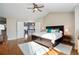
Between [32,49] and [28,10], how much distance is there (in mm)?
704

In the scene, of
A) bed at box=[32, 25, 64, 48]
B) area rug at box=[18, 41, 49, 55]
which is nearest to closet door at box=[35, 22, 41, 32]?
bed at box=[32, 25, 64, 48]

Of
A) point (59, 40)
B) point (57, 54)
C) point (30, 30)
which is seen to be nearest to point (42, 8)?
point (30, 30)

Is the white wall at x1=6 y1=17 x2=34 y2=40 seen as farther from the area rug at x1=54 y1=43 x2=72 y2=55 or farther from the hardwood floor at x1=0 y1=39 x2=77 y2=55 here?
the area rug at x1=54 y1=43 x2=72 y2=55

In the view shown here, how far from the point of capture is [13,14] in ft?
6.90

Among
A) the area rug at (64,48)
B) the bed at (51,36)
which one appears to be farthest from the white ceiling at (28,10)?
the area rug at (64,48)

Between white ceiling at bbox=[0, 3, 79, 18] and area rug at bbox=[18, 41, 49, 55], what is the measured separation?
1.70 ft

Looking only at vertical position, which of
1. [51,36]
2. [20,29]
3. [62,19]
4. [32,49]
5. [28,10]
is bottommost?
[32,49]

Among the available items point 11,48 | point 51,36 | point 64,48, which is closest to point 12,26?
point 11,48

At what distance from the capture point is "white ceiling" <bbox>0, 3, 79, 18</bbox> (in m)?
2.10

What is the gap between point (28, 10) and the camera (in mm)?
2139

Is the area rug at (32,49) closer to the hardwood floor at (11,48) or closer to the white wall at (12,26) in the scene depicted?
the hardwood floor at (11,48)

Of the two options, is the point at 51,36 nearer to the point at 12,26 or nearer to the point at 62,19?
the point at 62,19

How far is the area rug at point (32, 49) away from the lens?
2.16 meters

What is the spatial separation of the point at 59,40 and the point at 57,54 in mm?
256
